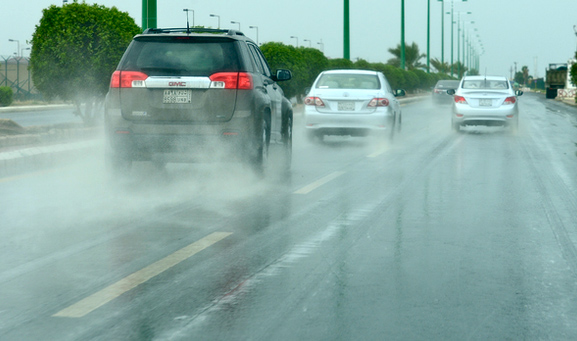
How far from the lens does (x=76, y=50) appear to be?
1797cm

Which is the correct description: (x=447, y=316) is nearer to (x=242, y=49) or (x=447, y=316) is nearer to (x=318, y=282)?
(x=318, y=282)

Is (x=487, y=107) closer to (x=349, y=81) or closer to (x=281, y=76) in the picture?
(x=349, y=81)

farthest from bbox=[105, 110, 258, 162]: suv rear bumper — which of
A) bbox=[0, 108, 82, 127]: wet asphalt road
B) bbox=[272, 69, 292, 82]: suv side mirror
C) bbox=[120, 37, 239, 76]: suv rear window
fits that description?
bbox=[0, 108, 82, 127]: wet asphalt road

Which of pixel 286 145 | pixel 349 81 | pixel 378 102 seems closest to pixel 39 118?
pixel 349 81

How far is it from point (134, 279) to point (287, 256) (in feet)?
4.08

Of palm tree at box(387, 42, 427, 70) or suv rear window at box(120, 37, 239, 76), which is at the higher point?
palm tree at box(387, 42, 427, 70)

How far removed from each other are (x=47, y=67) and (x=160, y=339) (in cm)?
1449

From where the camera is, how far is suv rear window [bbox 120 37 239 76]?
Answer: 1052 centimetres

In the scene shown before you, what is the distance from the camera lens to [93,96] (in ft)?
61.3

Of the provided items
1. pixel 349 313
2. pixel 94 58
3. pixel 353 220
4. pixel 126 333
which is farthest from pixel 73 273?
pixel 94 58

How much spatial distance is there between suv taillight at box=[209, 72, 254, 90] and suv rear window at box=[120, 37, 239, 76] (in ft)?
0.20

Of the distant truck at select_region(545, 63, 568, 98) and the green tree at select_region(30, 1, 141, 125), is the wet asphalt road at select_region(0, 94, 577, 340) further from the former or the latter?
the distant truck at select_region(545, 63, 568, 98)

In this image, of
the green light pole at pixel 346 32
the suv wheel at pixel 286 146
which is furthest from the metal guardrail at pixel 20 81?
the suv wheel at pixel 286 146

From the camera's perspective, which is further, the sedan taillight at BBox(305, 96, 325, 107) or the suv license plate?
the suv license plate
